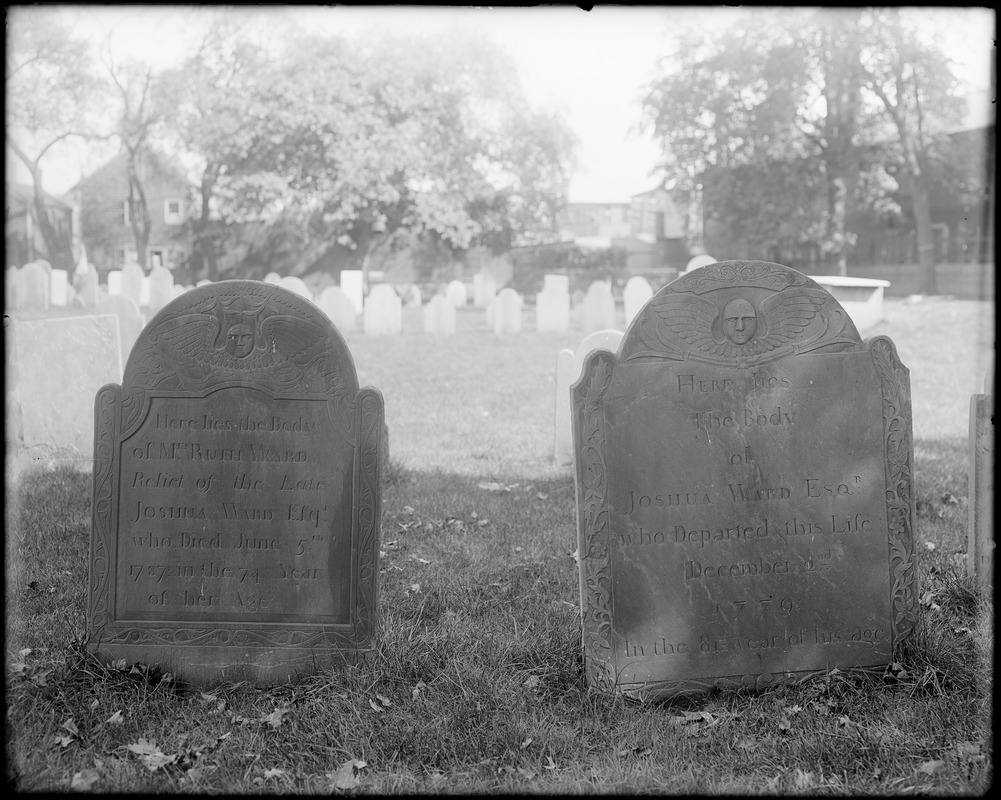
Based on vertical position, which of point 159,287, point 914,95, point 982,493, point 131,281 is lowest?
point 982,493

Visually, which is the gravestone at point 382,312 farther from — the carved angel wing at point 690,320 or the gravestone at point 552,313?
the carved angel wing at point 690,320

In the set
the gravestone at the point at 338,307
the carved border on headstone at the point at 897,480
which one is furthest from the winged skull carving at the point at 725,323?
the gravestone at the point at 338,307

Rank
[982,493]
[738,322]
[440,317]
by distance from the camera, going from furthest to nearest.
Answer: [440,317] → [982,493] → [738,322]

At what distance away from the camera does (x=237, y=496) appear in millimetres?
4078

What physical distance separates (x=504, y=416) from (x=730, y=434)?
23.0 ft

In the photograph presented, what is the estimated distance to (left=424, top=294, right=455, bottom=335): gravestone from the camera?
68.5ft

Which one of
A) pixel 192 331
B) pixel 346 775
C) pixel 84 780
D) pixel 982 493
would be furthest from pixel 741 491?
pixel 84 780

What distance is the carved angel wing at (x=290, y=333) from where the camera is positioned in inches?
160

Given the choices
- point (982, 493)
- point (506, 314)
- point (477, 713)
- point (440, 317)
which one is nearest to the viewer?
point (477, 713)

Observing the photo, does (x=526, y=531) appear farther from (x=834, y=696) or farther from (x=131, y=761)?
(x=131, y=761)

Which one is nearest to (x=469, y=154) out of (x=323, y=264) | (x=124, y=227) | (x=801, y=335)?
(x=323, y=264)

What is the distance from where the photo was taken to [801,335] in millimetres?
4117

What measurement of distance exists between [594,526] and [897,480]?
1406 mm

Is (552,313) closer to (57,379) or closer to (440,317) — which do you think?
(440,317)
